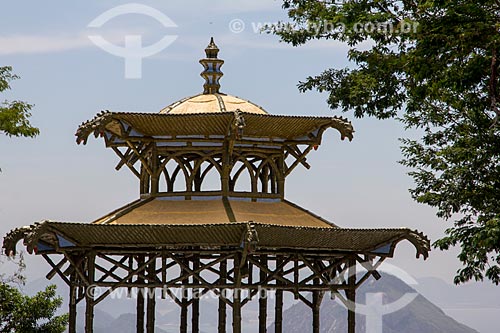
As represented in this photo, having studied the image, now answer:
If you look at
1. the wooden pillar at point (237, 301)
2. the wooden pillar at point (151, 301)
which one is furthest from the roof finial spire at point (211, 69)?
the wooden pillar at point (237, 301)

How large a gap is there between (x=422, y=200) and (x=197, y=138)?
1013cm

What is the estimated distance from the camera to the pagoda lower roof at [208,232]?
2878 cm

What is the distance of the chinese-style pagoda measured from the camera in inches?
1152

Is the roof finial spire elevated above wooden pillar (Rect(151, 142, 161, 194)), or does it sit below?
above

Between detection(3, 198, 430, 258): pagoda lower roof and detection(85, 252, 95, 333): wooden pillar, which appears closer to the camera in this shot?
detection(3, 198, 430, 258): pagoda lower roof

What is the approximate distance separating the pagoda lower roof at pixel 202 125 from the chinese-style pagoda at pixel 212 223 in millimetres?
32

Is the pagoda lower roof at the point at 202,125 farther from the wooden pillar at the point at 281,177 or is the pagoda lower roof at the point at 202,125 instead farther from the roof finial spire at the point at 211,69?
the roof finial spire at the point at 211,69

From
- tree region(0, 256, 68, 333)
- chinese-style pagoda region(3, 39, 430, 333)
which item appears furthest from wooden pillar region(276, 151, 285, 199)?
tree region(0, 256, 68, 333)

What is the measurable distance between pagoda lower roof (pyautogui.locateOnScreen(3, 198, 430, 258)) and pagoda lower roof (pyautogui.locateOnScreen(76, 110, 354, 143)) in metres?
1.92

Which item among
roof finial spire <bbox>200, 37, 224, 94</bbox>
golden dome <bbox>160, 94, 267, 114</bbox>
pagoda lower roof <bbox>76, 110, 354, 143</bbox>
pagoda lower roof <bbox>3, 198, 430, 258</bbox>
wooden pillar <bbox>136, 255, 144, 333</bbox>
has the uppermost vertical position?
roof finial spire <bbox>200, 37, 224, 94</bbox>

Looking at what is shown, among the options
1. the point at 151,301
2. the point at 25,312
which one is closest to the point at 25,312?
the point at 25,312

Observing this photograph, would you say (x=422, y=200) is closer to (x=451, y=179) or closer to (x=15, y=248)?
(x=451, y=179)

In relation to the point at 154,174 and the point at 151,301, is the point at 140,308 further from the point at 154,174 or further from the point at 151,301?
the point at 154,174

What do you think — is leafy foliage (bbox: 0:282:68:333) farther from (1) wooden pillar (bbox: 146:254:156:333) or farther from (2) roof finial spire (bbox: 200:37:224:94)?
(2) roof finial spire (bbox: 200:37:224:94)
